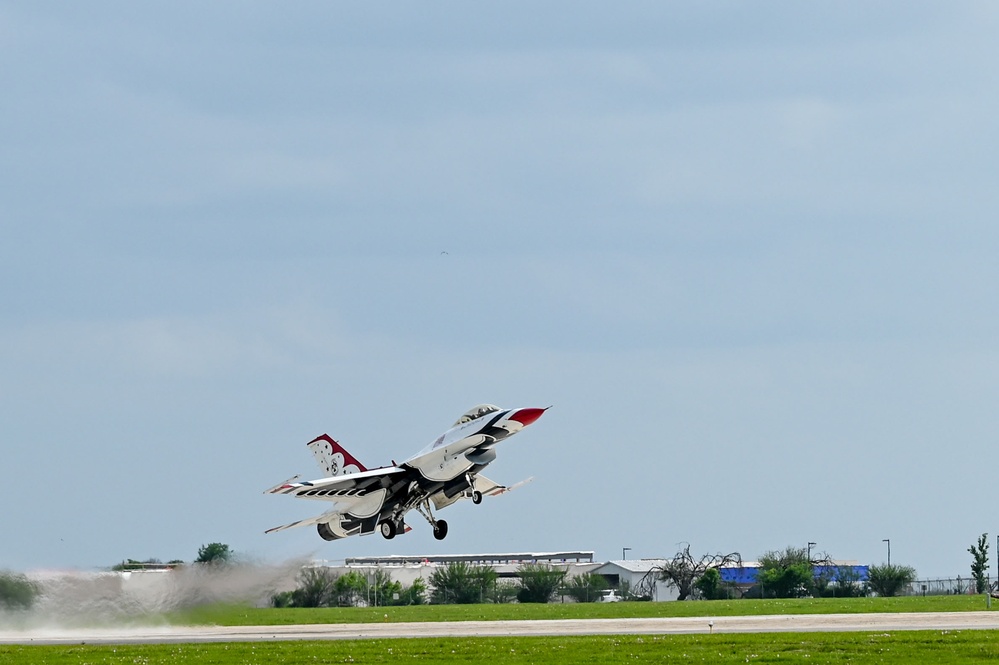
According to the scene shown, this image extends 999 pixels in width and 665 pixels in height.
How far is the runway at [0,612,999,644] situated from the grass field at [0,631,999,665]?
143 inches

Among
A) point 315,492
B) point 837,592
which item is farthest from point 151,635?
point 837,592

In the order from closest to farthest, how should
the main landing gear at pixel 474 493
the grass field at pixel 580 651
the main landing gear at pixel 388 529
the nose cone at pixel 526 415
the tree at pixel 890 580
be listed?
the grass field at pixel 580 651
the nose cone at pixel 526 415
the main landing gear at pixel 474 493
the main landing gear at pixel 388 529
the tree at pixel 890 580

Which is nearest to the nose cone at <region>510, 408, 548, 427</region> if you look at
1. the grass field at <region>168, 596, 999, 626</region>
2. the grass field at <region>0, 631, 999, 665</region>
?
the grass field at <region>0, 631, 999, 665</region>

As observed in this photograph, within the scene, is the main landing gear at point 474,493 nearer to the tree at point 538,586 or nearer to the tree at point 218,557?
the tree at point 218,557

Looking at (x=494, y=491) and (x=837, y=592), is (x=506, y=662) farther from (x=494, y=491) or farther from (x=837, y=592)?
(x=837, y=592)

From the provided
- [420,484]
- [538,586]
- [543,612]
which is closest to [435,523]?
[420,484]

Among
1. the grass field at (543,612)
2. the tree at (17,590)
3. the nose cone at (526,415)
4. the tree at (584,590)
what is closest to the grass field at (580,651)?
the nose cone at (526,415)

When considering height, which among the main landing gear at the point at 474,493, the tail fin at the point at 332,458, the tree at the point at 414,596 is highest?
the tail fin at the point at 332,458

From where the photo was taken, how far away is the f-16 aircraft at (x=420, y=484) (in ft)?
165

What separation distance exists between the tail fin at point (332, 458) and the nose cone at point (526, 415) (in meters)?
12.8

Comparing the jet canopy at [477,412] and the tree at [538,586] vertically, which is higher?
the jet canopy at [477,412]

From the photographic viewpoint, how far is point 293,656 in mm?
43094

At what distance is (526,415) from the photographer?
48.8m

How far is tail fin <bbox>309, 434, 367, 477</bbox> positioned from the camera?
60072mm
